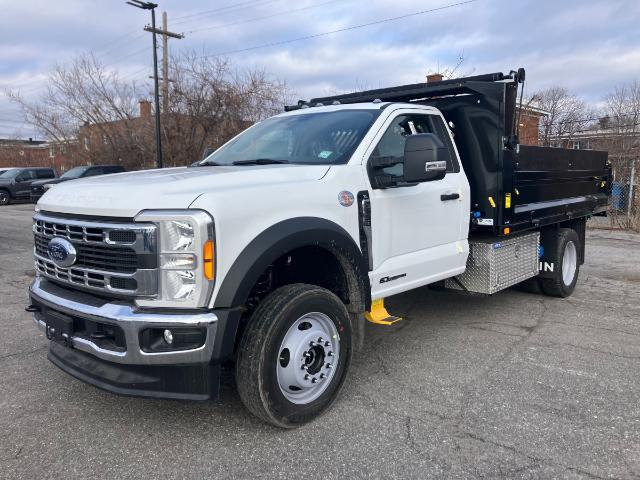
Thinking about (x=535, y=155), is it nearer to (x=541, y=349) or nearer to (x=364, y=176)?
(x=541, y=349)

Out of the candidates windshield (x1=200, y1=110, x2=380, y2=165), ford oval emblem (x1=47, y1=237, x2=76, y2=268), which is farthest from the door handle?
ford oval emblem (x1=47, y1=237, x2=76, y2=268)

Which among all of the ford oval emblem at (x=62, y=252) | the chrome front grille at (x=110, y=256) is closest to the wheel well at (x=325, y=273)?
the chrome front grille at (x=110, y=256)

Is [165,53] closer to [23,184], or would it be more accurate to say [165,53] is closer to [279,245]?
[23,184]

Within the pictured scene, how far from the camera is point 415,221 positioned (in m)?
4.45

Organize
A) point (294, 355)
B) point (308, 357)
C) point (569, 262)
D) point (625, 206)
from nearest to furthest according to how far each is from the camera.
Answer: point (294, 355), point (308, 357), point (569, 262), point (625, 206)

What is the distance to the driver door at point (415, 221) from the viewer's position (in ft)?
13.5

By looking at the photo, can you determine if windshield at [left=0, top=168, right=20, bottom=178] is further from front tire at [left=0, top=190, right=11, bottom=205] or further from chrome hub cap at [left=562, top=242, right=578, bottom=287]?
chrome hub cap at [left=562, top=242, right=578, bottom=287]

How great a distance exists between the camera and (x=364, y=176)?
396 cm

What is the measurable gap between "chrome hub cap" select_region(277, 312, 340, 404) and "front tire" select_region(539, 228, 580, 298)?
4055 millimetres

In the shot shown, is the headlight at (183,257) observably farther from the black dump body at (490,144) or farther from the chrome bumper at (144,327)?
the black dump body at (490,144)

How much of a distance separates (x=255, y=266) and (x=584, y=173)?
5672 millimetres

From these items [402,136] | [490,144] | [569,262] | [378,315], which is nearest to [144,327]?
[378,315]

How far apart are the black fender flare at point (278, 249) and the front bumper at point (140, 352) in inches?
4.7

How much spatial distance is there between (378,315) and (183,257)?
6.30 feet
